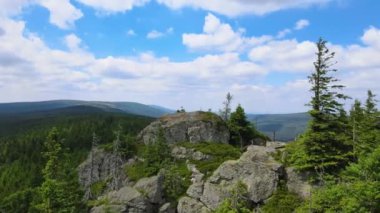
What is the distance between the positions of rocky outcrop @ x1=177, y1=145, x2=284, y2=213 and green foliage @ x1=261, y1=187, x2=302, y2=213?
1.14 metres

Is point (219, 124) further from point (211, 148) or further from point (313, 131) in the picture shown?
point (313, 131)

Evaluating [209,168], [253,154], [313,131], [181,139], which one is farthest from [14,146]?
[313,131]

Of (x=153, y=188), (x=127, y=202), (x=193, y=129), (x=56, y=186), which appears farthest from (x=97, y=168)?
(x=56, y=186)

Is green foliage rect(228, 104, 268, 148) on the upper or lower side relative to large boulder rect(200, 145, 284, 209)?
upper

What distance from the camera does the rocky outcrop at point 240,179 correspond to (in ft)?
191

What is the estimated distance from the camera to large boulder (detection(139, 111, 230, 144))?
3588 inches

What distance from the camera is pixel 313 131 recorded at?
55781 millimetres

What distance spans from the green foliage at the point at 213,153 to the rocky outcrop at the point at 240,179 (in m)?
8.31

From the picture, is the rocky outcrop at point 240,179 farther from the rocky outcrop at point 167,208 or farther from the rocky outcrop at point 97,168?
the rocky outcrop at point 97,168

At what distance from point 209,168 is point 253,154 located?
1258 centimetres

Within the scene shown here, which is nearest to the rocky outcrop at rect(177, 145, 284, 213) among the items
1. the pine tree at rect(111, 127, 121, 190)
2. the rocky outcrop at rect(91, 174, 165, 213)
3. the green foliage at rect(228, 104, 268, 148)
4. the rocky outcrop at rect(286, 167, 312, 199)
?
the rocky outcrop at rect(286, 167, 312, 199)

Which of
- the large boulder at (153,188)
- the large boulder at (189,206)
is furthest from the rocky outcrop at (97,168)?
the large boulder at (189,206)

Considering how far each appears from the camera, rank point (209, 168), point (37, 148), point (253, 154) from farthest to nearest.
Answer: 1. point (37, 148)
2. point (209, 168)
3. point (253, 154)

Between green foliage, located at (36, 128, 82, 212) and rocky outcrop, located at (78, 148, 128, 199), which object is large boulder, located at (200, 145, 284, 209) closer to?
green foliage, located at (36, 128, 82, 212)
